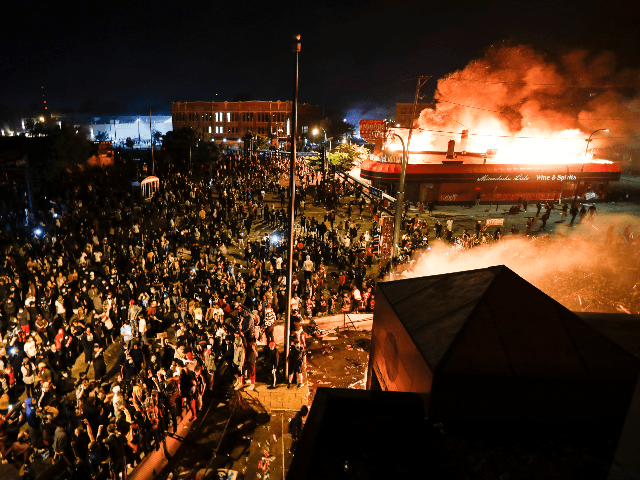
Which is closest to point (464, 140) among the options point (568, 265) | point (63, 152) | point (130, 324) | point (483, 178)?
point (483, 178)

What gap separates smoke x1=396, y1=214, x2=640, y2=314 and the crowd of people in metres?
4.15

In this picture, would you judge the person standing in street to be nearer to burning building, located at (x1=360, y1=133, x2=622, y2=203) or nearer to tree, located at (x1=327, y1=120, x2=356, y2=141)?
burning building, located at (x1=360, y1=133, x2=622, y2=203)

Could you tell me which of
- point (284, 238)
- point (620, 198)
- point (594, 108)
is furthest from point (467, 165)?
point (594, 108)

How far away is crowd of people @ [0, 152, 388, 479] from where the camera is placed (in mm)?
6730

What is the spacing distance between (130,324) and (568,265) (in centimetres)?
1815

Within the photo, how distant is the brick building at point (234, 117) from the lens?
8088 cm

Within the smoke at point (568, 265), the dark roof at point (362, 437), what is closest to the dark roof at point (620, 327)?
the dark roof at point (362, 437)

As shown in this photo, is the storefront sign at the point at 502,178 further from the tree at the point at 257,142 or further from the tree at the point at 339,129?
the tree at the point at 339,129

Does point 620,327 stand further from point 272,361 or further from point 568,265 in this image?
point 568,265

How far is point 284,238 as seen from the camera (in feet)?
63.5

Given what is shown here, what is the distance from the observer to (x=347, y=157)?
45.0 metres

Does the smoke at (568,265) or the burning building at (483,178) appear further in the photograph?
the burning building at (483,178)

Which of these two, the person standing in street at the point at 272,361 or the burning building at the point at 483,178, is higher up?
the burning building at the point at 483,178

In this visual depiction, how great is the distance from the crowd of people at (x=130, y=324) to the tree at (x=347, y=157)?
86.8ft
